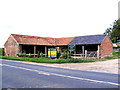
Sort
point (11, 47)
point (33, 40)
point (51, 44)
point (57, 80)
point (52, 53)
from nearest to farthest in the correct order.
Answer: point (57, 80), point (52, 53), point (11, 47), point (33, 40), point (51, 44)

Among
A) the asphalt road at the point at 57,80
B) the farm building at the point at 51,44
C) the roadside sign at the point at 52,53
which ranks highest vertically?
the farm building at the point at 51,44

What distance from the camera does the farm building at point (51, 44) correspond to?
A: 3019cm

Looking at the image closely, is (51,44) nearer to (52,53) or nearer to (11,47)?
(11,47)

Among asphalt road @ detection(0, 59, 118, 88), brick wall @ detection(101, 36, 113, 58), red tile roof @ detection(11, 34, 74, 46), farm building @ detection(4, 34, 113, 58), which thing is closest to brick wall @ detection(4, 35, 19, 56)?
farm building @ detection(4, 34, 113, 58)

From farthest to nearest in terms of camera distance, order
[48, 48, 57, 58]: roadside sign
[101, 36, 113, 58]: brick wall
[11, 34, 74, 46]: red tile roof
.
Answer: [11, 34, 74, 46]: red tile roof → [101, 36, 113, 58]: brick wall → [48, 48, 57, 58]: roadside sign

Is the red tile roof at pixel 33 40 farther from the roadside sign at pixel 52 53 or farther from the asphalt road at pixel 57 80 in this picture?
the asphalt road at pixel 57 80

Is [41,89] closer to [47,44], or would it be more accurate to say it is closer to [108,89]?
[108,89]

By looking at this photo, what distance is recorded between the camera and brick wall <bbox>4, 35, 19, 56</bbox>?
32594 millimetres

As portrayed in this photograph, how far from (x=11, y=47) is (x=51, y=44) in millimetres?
10358

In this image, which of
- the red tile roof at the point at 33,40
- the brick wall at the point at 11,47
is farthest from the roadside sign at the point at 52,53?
the brick wall at the point at 11,47

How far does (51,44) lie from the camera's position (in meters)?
37.8

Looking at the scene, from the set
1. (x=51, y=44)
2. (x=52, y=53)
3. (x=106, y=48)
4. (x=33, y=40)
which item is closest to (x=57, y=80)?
(x=52, y=53)

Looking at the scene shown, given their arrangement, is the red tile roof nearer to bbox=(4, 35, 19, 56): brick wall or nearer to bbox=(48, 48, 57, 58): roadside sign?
bbox=(4, 35, 19, 56): brick wall

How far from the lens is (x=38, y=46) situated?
3653 centimetres
